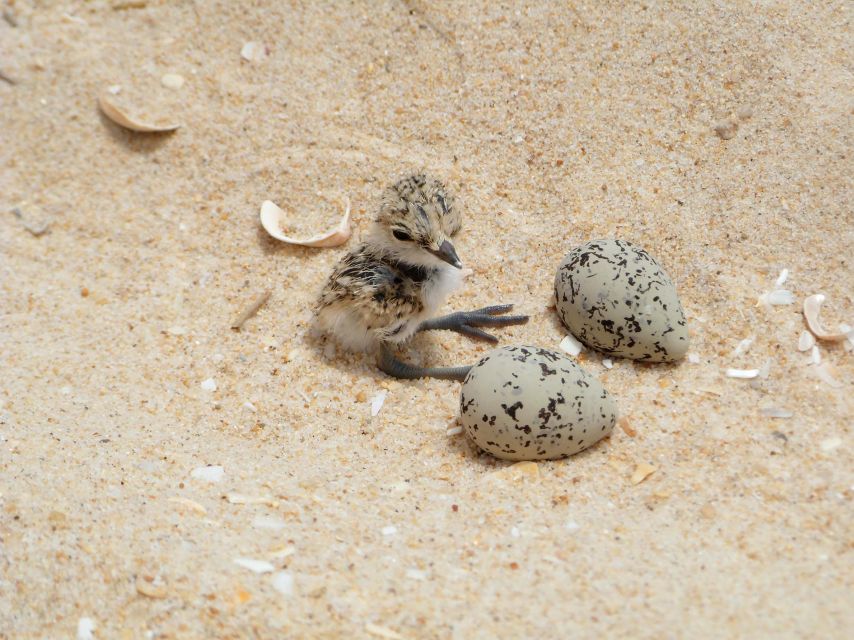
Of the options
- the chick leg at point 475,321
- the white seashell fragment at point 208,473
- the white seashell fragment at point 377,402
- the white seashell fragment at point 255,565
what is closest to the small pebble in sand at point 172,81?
the chick leg at point 475,321

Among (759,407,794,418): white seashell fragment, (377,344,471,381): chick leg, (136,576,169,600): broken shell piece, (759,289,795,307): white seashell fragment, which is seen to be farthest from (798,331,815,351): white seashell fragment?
(136,576,169,600): broken shell piece

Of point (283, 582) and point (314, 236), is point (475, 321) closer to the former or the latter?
point (314, 236)

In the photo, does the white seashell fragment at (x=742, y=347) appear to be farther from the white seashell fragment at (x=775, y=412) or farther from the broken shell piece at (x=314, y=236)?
the broken shell piece at (x=314, y=236)

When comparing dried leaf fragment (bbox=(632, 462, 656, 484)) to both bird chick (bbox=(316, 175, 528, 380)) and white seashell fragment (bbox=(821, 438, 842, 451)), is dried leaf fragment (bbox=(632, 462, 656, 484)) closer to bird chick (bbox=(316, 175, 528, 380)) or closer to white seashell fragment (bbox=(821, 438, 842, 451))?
white seashell fragment (bbox=(821, 438, 842, 451))

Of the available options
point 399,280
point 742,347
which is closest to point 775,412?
point 742,347

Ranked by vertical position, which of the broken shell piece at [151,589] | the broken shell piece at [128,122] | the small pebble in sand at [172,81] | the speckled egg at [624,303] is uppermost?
the speckled egg at [624,303]

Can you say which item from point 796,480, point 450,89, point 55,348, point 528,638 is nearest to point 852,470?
point 796,480
